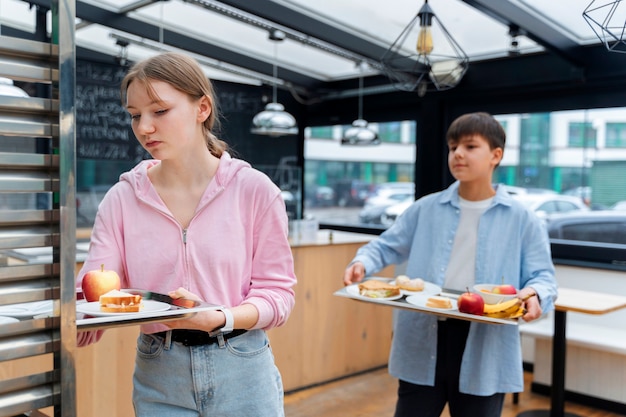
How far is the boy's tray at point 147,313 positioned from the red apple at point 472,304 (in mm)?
1058

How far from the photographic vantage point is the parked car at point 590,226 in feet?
14.8

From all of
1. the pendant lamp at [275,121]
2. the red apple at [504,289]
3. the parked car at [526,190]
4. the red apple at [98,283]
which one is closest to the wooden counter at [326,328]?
the pendant lamp at [275,121]

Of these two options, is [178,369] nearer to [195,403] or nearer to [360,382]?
[195,403]

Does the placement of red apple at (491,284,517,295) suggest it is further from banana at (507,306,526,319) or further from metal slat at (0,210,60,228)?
metal slat at (0,210,60,228)

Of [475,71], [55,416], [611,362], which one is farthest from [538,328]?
[55,416]

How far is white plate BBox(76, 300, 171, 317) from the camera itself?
3.50 ft

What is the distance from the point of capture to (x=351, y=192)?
22.0 feet

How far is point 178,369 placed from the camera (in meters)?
1.25

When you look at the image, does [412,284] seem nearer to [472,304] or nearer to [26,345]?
[472,304]

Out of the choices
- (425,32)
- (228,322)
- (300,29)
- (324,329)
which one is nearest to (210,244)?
(228,322)

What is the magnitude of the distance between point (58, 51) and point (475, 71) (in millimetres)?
4906

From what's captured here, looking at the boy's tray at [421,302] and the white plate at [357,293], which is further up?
the boy's tray at [421,302]

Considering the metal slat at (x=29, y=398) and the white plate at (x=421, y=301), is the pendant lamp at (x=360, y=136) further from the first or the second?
the metal slat at (x=29, y=398)

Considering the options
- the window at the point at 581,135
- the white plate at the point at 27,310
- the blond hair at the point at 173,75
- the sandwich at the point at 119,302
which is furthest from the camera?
the window at the point at 581,135
